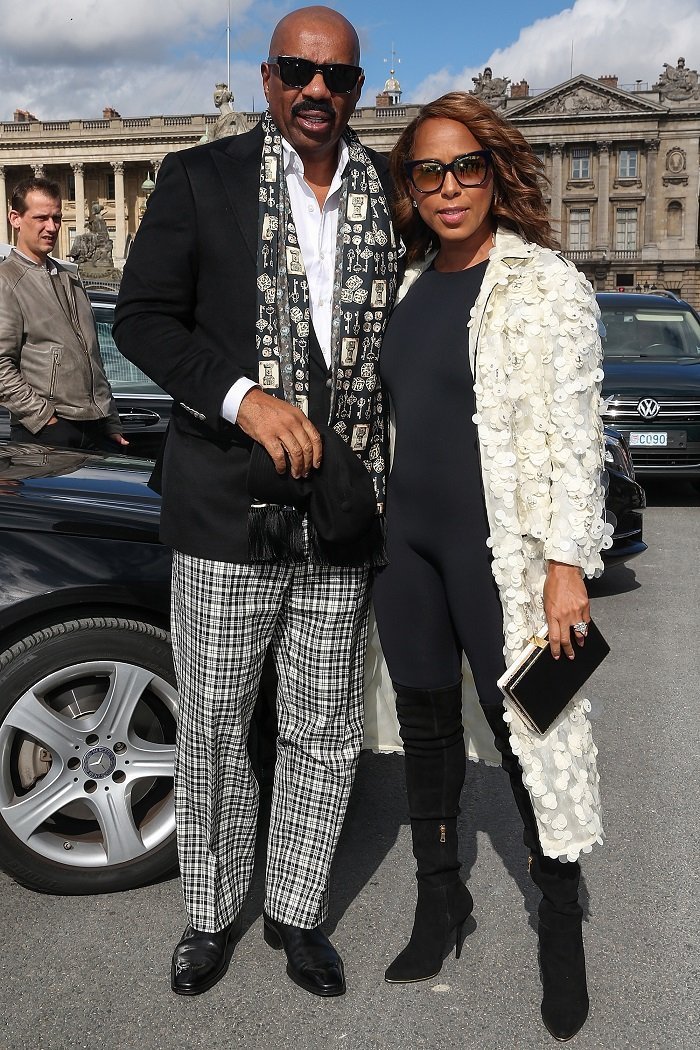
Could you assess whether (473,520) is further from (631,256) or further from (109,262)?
(631,256)

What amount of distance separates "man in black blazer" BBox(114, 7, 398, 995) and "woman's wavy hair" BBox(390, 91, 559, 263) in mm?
61

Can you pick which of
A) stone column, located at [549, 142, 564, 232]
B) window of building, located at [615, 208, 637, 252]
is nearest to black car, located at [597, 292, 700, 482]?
window of building, located at [615, 208, 637, 252]

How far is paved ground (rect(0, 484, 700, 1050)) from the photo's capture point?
2.28m

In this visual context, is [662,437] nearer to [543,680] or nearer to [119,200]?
[543,680]

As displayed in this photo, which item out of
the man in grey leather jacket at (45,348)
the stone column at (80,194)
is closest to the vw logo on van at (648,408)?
the man in grey leather jacket at (45,348)

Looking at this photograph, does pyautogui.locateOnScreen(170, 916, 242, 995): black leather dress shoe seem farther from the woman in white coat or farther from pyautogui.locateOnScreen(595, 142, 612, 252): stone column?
pyautogui.locateOnScreen(595, 142, 612, 252): stone column

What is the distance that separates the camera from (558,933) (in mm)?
2334

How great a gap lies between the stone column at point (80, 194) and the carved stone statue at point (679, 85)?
46831mm

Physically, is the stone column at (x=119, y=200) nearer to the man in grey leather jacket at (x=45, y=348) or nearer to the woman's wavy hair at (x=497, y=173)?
the man in grey leather jacket at (x=45, y=348)

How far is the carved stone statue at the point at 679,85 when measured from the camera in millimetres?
79188

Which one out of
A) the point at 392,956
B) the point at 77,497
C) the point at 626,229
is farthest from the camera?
the point at 626,229

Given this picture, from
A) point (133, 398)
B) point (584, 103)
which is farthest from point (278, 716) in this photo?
point (584, 103)

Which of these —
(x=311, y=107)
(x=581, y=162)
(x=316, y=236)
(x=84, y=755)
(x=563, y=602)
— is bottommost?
(x=84, y=755)

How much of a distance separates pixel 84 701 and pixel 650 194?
271 feet
